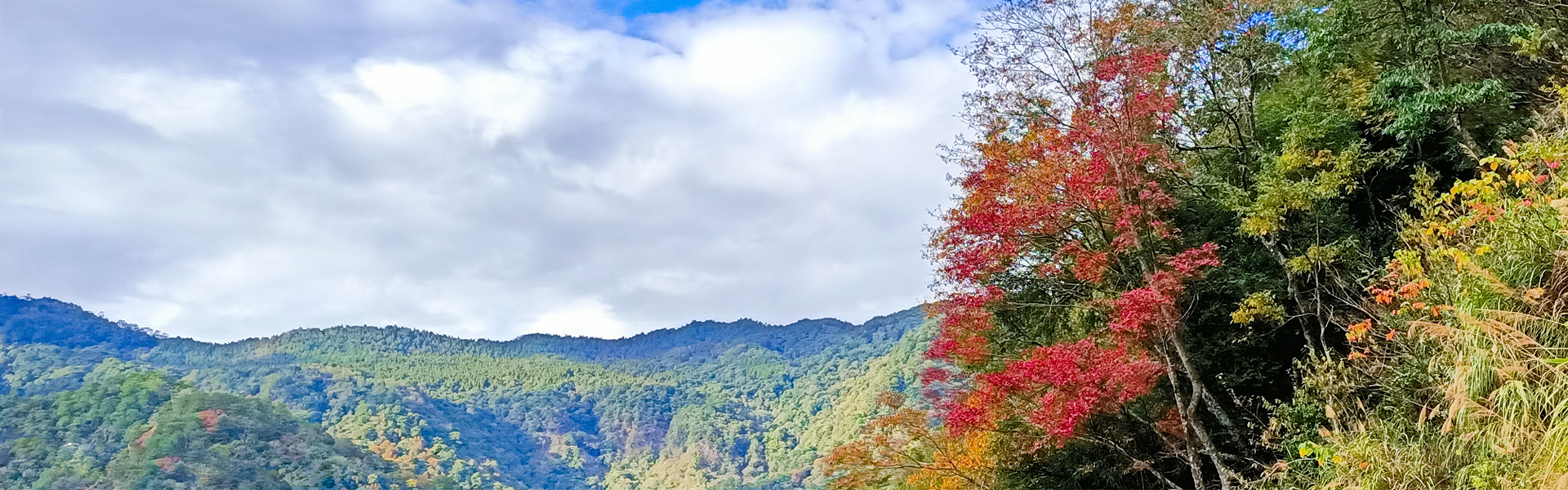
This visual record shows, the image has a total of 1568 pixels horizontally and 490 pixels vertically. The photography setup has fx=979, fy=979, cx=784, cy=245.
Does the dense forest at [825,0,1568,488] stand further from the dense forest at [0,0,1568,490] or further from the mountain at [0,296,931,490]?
the mountain at [0,296,931,490]

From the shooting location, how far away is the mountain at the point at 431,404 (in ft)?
195

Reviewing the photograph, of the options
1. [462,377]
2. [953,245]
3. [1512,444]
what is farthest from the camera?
[462,377]

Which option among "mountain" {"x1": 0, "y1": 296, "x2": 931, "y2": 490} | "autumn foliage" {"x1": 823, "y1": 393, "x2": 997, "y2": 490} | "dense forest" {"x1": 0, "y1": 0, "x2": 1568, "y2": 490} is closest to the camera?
"dense forest" {"x1": 0, "y1": 0, "x2": 1568, "y2": 490}

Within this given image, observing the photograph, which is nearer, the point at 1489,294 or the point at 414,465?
the point at 1489,294

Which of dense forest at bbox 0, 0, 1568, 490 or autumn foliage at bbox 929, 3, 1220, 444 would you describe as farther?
autumn foliage at bbox 929, 3, 1220, 444

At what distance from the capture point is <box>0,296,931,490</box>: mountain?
195ft

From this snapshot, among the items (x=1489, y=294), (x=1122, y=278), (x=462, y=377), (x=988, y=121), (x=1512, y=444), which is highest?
(x=462, y=377)

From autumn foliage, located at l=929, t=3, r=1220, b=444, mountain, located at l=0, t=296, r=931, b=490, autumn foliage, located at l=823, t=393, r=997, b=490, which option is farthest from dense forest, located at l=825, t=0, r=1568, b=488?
mountain, located at l=0, t=296, r=931, b=490

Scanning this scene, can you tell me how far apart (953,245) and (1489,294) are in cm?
524

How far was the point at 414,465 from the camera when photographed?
278 ft

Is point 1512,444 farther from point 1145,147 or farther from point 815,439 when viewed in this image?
point 815,439

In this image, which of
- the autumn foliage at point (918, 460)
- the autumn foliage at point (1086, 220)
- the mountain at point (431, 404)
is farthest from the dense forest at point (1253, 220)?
the mountain at point (431, 404)

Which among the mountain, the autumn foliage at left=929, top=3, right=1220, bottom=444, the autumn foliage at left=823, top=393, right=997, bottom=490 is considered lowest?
the autumn foliage at left=823, top=393, right=997, bottom=490

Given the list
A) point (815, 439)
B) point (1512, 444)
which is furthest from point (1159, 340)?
point (815, 439)
